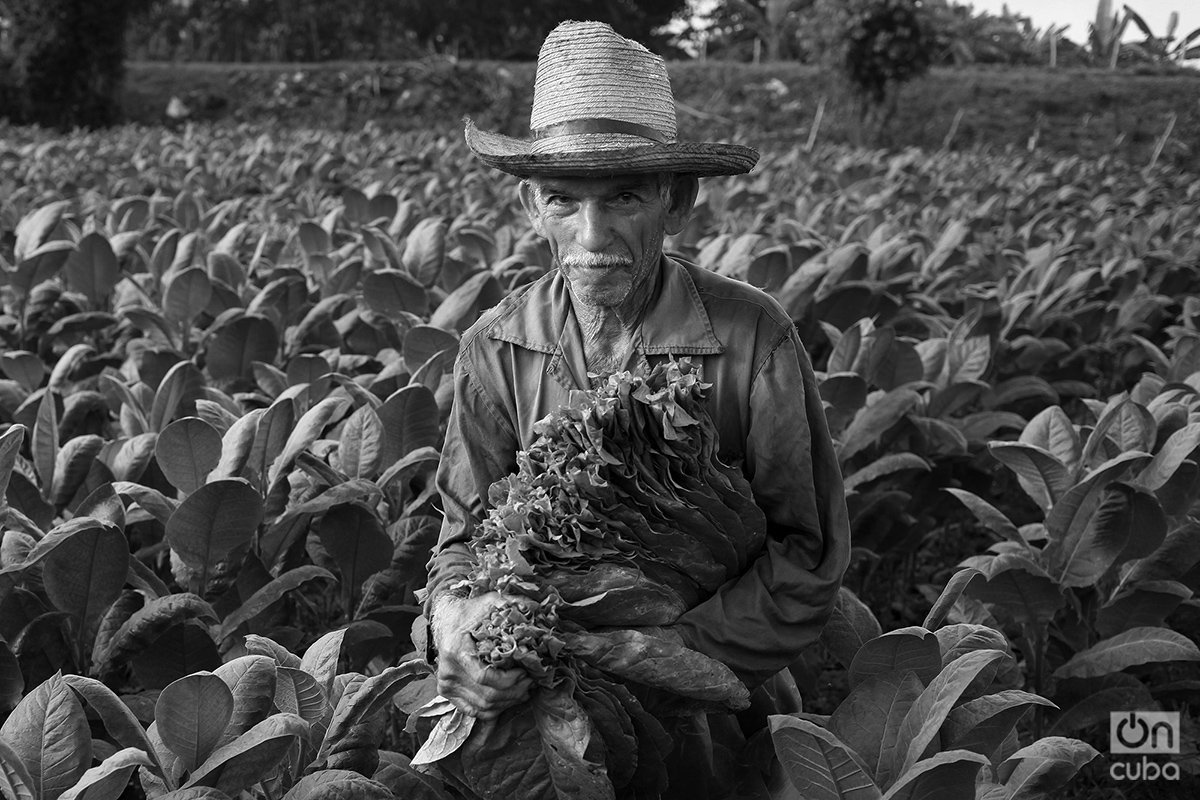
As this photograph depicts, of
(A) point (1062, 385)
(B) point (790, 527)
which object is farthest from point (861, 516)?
(B) point (790, 527)

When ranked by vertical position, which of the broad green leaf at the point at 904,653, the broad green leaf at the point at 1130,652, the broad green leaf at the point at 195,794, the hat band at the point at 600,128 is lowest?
the broad green leaf at the point at 1130,652

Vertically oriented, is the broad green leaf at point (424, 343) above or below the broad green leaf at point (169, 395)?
above

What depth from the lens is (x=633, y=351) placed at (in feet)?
6.81

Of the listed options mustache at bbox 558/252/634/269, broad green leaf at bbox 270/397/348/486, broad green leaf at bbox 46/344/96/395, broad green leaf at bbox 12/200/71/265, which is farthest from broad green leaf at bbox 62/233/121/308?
mustache at bbox 558/252/634/269

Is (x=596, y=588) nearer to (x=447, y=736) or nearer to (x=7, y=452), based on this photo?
(x=447, y=736)

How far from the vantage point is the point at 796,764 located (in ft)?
6.56

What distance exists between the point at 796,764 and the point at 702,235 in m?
4.77

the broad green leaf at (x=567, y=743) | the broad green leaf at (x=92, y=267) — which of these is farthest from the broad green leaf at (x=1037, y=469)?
the broad green leaf at (x=92, y=267)

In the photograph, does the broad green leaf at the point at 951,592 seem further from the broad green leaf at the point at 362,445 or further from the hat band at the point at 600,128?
the broad green leaf at the point at 362,445

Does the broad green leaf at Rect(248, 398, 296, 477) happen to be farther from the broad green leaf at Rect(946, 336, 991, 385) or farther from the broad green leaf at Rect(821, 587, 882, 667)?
the broad green leaf at Rect(946, 336, 991, 385)

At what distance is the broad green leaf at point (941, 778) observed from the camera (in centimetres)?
188

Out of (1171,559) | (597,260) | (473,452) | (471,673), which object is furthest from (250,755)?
(1171,559)

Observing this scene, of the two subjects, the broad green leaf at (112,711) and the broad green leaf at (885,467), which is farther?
the broad green leaf at (885,467)

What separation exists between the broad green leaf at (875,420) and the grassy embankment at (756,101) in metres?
14.7
